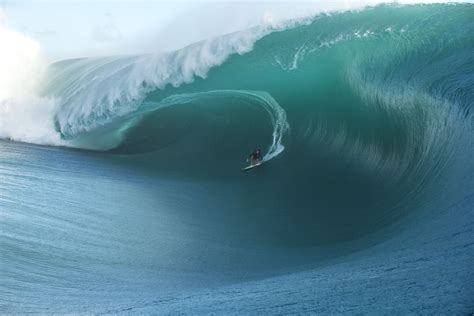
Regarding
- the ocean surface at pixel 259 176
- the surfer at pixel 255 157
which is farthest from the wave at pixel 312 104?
the surfer at pixel 255 157

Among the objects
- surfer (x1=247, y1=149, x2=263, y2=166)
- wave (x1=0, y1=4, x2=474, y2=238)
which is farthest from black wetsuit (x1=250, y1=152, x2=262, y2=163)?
wave (x1=0, y1=4, x2=474, y2=238)

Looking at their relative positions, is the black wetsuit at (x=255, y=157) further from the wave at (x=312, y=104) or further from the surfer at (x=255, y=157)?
the wave at (x=312, y=104)

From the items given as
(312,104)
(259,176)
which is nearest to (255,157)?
(259,176)

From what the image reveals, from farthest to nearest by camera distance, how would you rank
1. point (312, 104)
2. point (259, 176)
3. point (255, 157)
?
point (312, 104)
point (255, 157)
point (259, 176)

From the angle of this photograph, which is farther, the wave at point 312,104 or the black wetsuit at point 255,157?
the black wetsuit at point 255,157

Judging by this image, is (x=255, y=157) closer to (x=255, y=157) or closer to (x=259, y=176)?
(x=255, y=157)

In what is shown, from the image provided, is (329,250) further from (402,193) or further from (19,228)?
(19,228)

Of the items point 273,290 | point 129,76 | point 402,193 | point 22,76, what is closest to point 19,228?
point 273,290

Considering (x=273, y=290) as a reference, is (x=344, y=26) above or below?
above

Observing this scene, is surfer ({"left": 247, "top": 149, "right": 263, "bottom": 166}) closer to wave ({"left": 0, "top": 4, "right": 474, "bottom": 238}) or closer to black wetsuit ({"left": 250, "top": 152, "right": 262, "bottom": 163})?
black wetsuit ({"left": 250, "top": 152, "right": 262, "bottom": 163})
